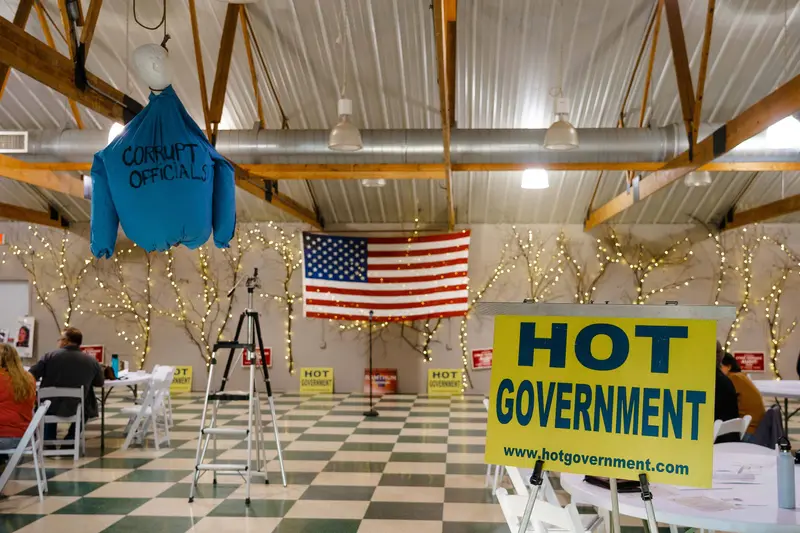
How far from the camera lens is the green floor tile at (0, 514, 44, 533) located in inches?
185

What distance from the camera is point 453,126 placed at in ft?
28.2

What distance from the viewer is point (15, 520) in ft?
16.0

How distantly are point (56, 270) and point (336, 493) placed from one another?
9376 millimetres

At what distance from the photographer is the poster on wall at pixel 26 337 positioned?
12.9m

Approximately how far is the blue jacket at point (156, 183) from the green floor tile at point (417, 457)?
3698 mm

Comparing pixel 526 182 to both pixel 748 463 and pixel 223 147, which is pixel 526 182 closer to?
pixel 223 147

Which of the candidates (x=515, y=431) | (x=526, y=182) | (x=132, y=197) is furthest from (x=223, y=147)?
(x=515, y=431)

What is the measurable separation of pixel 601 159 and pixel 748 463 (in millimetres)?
5040

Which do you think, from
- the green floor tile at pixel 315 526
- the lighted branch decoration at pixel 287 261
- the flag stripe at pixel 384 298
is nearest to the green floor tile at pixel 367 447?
the green floor tile at pixel 315 526

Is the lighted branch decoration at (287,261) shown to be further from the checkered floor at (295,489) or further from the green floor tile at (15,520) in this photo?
the green floor tile at (15,520)

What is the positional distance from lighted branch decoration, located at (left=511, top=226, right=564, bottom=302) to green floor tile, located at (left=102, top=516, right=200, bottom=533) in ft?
28.1

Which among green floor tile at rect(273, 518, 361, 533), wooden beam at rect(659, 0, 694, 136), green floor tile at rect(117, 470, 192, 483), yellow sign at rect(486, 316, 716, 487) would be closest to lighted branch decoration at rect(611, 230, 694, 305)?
wooden beam at rect(659, 0, 694, 136)

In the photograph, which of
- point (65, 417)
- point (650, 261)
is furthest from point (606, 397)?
point (650, 261)

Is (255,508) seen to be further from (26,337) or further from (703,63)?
(26,337)
